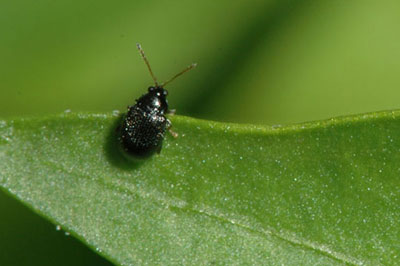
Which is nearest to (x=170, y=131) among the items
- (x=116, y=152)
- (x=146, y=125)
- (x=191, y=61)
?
(x=116, y=152)

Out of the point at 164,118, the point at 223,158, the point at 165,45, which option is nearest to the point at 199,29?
the point at 165,45

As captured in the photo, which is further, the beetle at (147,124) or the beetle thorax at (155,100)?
the beetle thorax at (155,100)

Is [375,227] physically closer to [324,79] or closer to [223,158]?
[223,158]

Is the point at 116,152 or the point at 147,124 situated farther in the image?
the point at 147,124

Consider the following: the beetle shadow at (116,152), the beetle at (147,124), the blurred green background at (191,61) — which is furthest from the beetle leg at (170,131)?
the blurred green background at (191,61)

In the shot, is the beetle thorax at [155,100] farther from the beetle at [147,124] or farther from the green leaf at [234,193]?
the green leaf at [234,193]

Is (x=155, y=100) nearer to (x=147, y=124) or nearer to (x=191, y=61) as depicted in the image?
(x=147, y=124)

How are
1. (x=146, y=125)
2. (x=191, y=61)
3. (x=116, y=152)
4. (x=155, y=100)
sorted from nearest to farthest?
(x=116, y=152)
(x=146, y=125)
(x=155, y=100)
(x=191, y=61)
